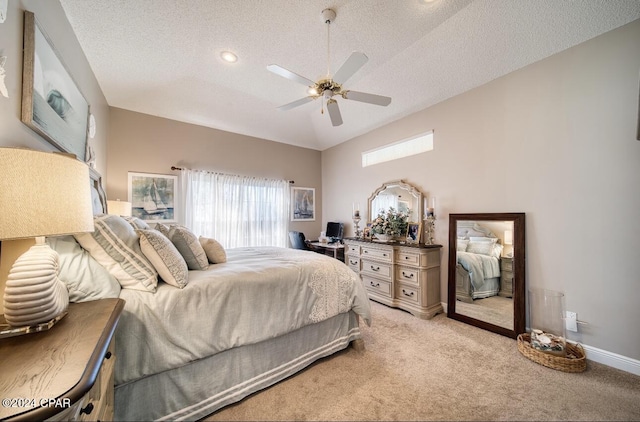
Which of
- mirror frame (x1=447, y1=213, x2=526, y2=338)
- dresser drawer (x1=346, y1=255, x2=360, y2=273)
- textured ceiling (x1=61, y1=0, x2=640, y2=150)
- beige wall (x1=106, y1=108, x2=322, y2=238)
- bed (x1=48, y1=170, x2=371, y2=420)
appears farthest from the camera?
dresser drawer (x1=346, y1=255, x2=360, y2=273)

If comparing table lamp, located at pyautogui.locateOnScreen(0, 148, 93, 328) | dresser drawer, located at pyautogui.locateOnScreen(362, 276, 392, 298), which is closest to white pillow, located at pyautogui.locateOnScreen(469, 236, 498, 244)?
dresser drawer, located at pyautogui.locateOnScreen(362, 276, 392, 298)

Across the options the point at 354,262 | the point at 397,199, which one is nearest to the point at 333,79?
the point at 397,199

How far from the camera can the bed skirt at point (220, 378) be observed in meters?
1.29

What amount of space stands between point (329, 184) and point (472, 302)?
324 centimetres

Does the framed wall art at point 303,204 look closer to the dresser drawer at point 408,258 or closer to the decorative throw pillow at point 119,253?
the dresser drawer at point 408,258

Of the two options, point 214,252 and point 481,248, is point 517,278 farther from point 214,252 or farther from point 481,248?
point 214,252

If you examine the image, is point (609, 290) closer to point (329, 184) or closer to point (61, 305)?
point (61, 305)

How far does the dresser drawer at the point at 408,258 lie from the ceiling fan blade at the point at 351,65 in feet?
7.03

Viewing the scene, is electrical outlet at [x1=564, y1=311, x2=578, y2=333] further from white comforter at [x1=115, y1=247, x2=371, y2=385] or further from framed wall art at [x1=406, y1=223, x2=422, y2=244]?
white comforter at [x1=115, y1=247, x2=371, y2=385]

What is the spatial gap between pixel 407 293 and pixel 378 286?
43cm

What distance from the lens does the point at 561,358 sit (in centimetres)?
189

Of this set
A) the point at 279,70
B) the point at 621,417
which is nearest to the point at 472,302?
the point at 621,417

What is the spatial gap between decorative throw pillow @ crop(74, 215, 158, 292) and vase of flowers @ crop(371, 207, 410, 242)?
275 centimetres

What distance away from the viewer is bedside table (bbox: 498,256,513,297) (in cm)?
246
